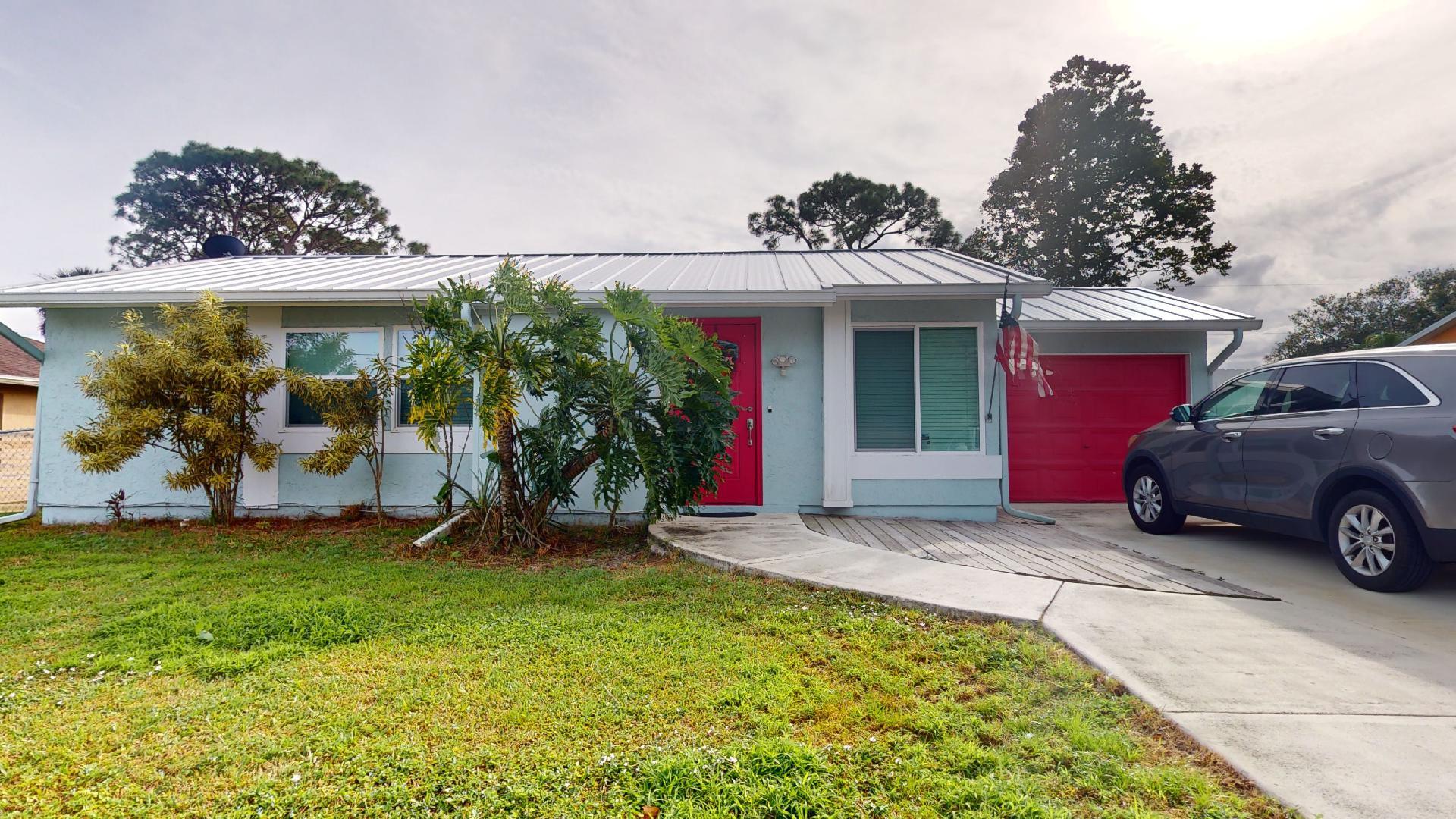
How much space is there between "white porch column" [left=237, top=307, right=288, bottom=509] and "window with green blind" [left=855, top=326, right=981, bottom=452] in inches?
254

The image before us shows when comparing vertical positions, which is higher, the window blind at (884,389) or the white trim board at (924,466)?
the window blind at (884,389)

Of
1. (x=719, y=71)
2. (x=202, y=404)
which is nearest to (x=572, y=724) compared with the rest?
(x=202, y=404)

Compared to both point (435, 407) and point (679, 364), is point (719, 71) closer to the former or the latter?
point (679, 364)

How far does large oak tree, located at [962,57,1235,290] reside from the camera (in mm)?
19641

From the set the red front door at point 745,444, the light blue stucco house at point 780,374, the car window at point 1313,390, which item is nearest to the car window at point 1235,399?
the car window at point 1313,390

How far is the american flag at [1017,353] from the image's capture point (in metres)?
6.09

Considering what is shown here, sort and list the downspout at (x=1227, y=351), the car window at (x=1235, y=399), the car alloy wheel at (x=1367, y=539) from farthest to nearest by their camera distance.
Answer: the downspout at (x=1227, y=351) < the car window at (x=1235, y=399) < the car alloy wheel at (x=1367, y=539)

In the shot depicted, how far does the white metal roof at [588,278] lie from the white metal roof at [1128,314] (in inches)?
39.9

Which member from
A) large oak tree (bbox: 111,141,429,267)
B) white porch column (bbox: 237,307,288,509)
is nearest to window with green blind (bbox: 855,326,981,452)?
white porch column (bbox: 237,307,288,509)

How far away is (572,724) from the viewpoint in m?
2.24

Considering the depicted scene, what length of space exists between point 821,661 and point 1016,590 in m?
1.59

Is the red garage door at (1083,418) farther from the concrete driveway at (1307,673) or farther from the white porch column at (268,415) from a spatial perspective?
the white porch column at (268,415)

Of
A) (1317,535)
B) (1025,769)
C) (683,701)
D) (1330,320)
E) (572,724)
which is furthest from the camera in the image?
(1330,320)

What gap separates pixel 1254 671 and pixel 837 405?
411cm
